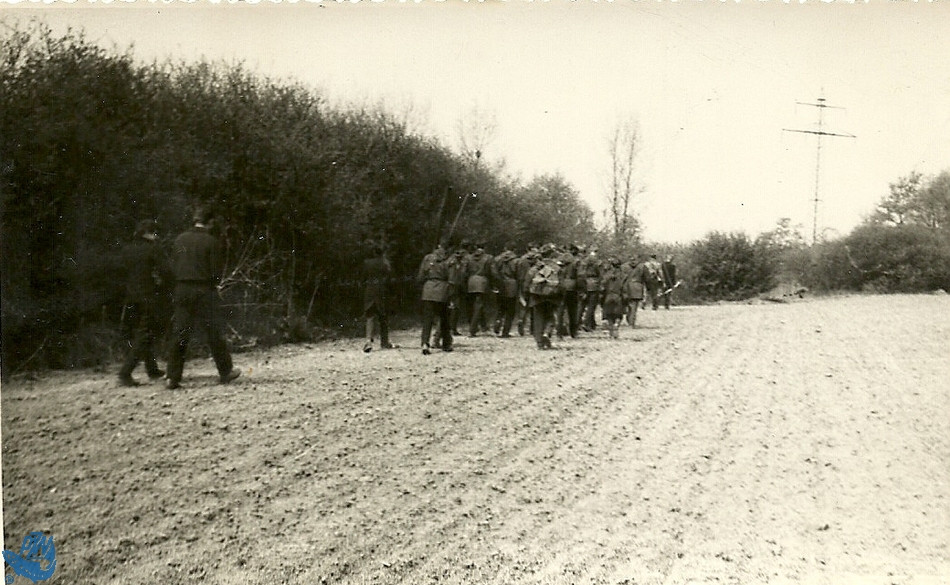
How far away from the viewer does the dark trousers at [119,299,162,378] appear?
5.04 metres

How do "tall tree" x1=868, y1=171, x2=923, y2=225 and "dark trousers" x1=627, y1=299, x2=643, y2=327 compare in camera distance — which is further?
"dark trousers" x1=627, y1=299, x2=643, y2=327

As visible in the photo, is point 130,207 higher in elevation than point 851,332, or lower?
higher

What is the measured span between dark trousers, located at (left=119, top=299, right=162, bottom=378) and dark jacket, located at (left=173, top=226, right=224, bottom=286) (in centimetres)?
30

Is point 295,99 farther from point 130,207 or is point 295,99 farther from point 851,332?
A: point 851,332

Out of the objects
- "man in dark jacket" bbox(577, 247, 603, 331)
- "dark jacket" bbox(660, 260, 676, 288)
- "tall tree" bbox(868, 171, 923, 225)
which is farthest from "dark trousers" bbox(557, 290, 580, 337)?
"tall tree" bbox(868, 171, 923, 225)

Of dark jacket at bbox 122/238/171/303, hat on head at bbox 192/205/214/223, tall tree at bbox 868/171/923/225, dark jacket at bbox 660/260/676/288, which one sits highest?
tall tree at bbox 868/171/923/225

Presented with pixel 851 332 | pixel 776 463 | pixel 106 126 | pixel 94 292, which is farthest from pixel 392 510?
pixel 851 332

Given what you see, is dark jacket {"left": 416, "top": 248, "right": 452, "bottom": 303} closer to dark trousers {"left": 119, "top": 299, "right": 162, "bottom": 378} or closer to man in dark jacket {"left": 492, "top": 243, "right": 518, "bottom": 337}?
man in dark jacket {"left": 492, "top": 243, "right": 518, "bottom": 337}

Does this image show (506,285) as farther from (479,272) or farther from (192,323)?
(192,323)

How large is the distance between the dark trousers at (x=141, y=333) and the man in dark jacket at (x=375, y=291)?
2.03m

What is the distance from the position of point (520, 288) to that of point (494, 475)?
5850 millimetres

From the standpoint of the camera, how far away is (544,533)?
478cm

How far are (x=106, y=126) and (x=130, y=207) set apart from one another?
59 cm

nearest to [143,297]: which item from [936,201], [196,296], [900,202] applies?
[196,296]
